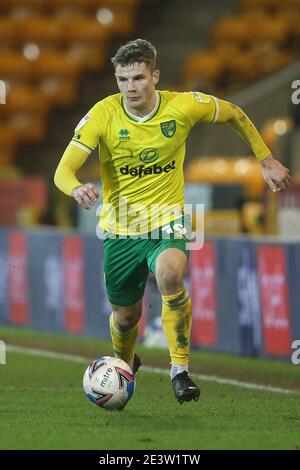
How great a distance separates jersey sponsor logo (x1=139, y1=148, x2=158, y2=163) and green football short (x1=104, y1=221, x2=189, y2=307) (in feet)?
1.44

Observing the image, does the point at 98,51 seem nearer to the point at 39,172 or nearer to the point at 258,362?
the point at 39,172

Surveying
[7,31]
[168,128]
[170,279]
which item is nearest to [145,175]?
[168,128]

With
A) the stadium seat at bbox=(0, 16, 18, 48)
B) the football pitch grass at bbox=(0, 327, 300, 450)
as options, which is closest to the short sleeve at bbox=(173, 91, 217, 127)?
the football pitch grass at bbox=(0, 327, 300, 450)

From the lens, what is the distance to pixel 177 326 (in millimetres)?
8195

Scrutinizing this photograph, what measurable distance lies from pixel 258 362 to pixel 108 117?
481cm

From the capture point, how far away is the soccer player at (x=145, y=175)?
8172 mm

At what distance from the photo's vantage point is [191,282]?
14172 mm

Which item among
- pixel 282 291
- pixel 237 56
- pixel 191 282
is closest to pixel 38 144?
pixel 237 56

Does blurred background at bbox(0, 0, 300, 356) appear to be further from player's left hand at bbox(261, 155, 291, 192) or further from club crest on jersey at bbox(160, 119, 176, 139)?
club crest on jersey at bbox(160, 119, 176, 139)

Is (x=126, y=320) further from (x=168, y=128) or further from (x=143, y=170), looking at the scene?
(x=168, y=128)

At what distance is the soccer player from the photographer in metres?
8.17

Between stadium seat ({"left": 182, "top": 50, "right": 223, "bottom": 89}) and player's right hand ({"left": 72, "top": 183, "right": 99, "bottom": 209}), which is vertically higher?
stadium seat ({"left": 182, "top": 50, "right": 223, "bottom": 89})
